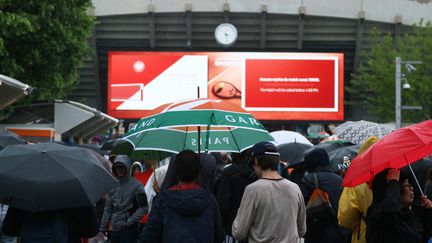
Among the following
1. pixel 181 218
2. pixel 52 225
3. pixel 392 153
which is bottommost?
pixel 52 225

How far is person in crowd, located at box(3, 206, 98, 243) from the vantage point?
6.09 m

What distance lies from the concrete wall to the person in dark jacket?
1213 inches

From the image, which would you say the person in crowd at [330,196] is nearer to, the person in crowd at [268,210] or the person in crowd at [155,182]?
the person in crowd at [268,210]

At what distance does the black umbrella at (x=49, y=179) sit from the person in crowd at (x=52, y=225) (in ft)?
0.95

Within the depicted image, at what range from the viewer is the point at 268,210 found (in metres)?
5.86

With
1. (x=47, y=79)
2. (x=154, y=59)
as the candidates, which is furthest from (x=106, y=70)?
(x=47, y=79)

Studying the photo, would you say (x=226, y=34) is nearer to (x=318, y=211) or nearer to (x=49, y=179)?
(x=318, y=211)

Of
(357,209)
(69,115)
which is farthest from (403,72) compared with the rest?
(357,209)

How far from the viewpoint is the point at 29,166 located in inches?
237

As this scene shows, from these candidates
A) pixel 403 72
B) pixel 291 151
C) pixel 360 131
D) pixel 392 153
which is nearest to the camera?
pixel 392 153

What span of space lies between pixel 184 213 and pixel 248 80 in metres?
31.4

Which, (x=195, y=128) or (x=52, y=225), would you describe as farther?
(x=195, y=128)

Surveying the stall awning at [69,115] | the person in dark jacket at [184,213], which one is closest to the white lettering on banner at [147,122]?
the person in dark jacket at [184,213]

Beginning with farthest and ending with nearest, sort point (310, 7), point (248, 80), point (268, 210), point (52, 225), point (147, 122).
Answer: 1. point (248, 80)
2. point (310, 7)
3. point (147, 122)
4. point (52, 225)
5. point (268, 210)
